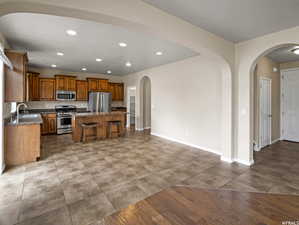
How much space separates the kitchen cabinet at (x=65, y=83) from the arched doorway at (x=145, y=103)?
10.0 ft

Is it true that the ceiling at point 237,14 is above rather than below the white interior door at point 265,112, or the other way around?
above

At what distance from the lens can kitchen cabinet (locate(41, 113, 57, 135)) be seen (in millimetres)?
6148

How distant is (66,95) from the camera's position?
6.79 meters

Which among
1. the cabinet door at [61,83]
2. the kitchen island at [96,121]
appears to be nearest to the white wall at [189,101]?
the kitchen island at [96,121]

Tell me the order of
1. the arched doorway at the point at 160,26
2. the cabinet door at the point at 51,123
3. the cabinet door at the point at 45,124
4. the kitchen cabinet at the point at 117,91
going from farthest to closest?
the kitchen cabinet at the point at 117,91
the cabinet door at the point at 51,123
the cabinet door at the point at 45,124
the arched doorway at the point at 160,26

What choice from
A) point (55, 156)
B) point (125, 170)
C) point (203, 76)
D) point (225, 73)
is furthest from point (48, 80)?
point (225, 73)

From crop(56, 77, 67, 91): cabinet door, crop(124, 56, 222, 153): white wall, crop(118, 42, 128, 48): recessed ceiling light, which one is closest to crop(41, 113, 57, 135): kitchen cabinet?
crop(56, 77, 67, 91): cabinet door

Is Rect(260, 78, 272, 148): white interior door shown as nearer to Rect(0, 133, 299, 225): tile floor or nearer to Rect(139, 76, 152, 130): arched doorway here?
Rect(0, 133, 299, 225): tile floor

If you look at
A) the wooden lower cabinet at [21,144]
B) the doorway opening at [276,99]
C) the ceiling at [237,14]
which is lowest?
the wooden lower cabinet at [21,144]

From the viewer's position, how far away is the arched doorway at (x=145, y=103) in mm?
7426

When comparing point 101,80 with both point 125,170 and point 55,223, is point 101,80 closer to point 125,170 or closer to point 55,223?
point 125,170

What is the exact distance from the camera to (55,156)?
389 centimetres

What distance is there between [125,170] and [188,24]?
293cm

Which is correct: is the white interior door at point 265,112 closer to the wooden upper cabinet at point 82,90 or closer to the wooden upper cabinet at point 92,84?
the wooden upper cabinet at point 92,84
